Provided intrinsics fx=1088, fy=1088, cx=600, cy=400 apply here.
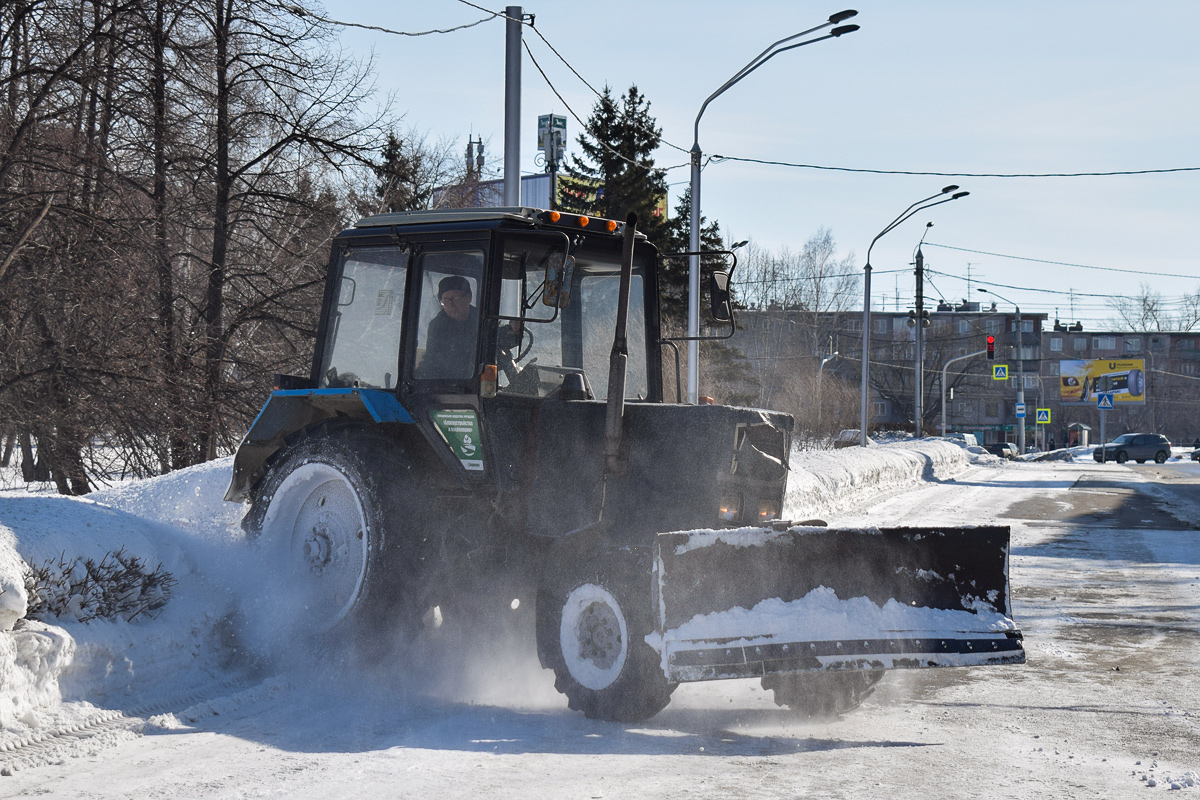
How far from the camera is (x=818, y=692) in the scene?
557cm

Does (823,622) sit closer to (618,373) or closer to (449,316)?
(618,373)

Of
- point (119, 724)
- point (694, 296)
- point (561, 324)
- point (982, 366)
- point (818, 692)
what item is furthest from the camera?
point (982, 366)

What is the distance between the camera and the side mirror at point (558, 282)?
5.66 metres

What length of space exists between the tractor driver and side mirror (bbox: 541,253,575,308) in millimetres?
569

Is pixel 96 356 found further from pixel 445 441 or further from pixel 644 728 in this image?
pixel 644 728

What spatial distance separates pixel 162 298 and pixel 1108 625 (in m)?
12.9

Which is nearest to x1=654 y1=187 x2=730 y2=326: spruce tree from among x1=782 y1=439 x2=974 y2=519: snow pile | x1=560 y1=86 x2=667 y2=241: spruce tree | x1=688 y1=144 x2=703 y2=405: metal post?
x1=560 y1=86 x2=667 y2=241: spruce tree

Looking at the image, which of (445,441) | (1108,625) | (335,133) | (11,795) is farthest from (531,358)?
(335,133)

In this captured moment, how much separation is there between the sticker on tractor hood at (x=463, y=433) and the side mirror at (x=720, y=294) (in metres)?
1.66

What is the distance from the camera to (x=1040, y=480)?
98.0 feet

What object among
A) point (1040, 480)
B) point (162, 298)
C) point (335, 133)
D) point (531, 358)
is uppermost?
point (335, 133)

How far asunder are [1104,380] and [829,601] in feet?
266

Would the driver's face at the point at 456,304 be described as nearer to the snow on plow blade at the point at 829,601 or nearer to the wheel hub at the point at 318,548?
the wheel hub at the point at 318,548

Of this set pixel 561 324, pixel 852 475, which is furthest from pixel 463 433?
pixel 852 475
